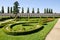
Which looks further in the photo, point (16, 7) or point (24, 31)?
point (16, 7)

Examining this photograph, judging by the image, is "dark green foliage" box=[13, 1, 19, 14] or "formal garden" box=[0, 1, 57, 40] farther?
"dark green foliage" box=[13, 1, 19, 14]

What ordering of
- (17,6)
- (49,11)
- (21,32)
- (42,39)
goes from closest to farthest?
(42,39) < (21,32) < (17,6) < (49,11)

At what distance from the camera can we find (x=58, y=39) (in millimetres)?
10727

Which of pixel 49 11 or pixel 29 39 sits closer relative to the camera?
pixel 29 39

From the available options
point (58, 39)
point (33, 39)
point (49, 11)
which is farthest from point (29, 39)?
point (49, 11)

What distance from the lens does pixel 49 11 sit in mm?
65562

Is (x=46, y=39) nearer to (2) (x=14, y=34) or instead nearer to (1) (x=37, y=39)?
(1) (x=37, y=39)

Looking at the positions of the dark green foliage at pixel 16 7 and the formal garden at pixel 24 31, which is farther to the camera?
the dark green foliage at pixel 16 7

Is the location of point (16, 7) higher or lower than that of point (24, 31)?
higher

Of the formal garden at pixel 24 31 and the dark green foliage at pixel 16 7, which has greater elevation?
the dark green foliage at pixel 16 7

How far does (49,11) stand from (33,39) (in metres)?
55.6

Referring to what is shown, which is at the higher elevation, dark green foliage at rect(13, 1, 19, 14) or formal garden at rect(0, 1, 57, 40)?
dark green foliage at rect(13, 1, 19, 14)

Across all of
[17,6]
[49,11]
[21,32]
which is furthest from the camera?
[49,11]

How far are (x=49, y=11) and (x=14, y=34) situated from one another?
5353 cm
